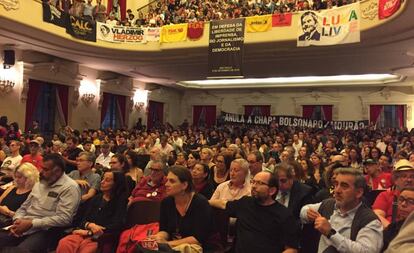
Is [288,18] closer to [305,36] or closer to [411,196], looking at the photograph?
[305,36]

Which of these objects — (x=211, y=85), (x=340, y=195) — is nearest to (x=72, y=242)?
(x=340, y=195)

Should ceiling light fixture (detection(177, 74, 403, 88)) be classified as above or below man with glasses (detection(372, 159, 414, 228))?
above

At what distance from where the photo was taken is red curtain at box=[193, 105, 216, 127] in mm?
19609

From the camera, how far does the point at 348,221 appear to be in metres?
2.49

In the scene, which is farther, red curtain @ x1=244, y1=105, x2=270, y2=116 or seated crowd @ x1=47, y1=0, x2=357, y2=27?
red curtain @ x1=244, y1=105, x2=270, y2=116

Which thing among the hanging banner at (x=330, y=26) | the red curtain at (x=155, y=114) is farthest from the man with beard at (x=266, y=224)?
the red curtain at (x=155, y=114)

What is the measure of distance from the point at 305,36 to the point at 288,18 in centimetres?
87

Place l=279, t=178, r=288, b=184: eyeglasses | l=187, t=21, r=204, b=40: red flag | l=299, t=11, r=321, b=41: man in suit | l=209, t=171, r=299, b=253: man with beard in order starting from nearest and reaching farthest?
l=209, t=171, r=299, b=253: man with beard, l=279, t=178, r=288, b=184: eyeglasses, l=299, t=11, r=321, b=41: man in suit, l=187, t=21, r=204, b=40: red flag

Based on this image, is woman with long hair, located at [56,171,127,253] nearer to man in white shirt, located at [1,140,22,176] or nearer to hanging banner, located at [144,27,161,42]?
man in white shirt, located at [1,140,22,176]

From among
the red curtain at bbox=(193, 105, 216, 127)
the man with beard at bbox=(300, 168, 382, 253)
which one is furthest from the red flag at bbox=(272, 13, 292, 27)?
the red curtain at bbox=(193, 105, 216, 127)

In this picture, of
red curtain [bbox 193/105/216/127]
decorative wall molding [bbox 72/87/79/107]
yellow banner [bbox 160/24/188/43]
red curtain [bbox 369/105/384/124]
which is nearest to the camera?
yellow banner [bbox 160/24/188/43]

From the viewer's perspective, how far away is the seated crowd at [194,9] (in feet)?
37.1

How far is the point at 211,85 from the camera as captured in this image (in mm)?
18641

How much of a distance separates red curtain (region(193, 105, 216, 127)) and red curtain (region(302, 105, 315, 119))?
4.41 m
